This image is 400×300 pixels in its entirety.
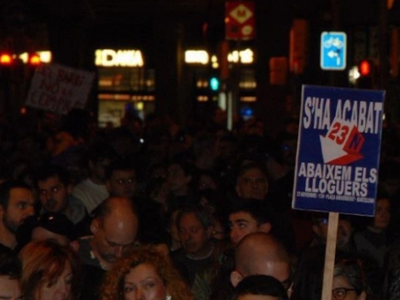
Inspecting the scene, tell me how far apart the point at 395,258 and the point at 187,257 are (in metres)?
1.67

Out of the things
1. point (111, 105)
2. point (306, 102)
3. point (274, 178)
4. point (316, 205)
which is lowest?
point (111, 105)

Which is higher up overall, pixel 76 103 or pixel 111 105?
pixel 76 103

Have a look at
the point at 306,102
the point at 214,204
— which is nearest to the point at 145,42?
the point at 214,204

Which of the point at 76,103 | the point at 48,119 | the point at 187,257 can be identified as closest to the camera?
the point at 187,257

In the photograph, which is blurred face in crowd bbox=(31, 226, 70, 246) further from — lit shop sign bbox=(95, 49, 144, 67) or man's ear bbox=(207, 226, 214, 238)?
lit shop sign bbox=(95, 49, 144, 67)

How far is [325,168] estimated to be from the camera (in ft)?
27.8

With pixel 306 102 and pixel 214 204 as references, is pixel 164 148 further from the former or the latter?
pixel 306 102

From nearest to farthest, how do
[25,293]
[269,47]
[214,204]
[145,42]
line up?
1. [25,293]
2. [214,204]
3. [269,47]
4. [145,42]

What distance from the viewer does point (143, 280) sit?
775 cm

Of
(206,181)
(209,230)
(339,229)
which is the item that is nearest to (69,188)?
(206,181)

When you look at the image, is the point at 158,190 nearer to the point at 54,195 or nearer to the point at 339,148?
the point at 54,195

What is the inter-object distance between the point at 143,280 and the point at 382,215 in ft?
15.1

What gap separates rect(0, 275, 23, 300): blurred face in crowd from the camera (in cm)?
720

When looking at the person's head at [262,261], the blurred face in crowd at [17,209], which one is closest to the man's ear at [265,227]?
the person's head at [262,261]
